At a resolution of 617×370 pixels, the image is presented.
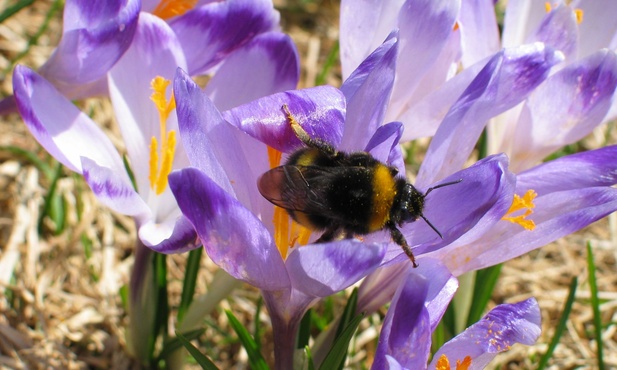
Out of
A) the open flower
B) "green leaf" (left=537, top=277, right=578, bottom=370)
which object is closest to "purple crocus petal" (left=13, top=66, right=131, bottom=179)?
the open flower

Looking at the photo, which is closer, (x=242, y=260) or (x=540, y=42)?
(x=242, y=260)

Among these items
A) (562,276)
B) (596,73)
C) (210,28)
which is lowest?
(562,276)

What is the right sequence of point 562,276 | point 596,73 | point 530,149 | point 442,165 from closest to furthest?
point 442,165, point 596,73, point 530,149, point 562,276

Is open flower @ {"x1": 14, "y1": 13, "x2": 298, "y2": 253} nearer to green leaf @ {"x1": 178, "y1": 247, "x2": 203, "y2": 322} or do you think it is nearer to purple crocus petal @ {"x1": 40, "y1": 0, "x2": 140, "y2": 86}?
purple crocus petal @ {"x1": 40, "y1": 0, "x2": 140, "y2": 86}

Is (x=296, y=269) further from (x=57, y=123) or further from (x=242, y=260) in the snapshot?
(x=57, y=123)

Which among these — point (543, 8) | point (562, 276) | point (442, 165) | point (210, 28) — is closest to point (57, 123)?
point (210, 28)

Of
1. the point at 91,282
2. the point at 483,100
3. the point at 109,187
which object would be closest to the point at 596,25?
the point at 483,100

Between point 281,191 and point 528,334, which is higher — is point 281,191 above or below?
above
